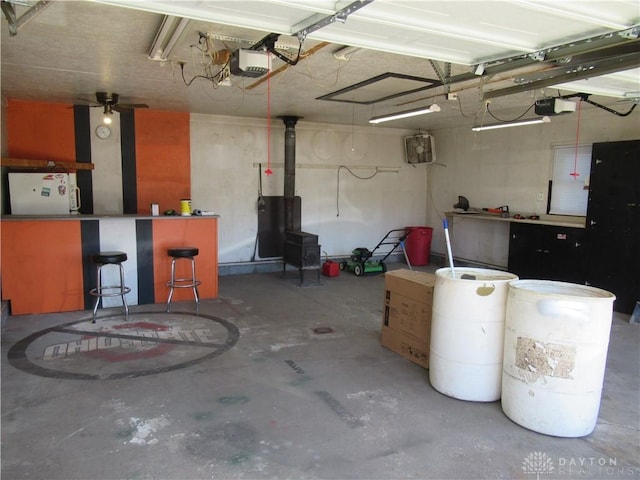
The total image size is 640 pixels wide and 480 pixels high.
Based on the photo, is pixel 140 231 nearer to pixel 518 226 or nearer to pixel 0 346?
pixel 0 346

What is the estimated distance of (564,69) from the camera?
8.82ft

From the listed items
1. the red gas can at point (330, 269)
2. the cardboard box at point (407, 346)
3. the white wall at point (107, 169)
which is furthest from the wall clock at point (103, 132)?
the cardboard box at point (407, 346)

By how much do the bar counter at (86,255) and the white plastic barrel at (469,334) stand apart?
146 inches

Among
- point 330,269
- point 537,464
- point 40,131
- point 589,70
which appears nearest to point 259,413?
point 537,464

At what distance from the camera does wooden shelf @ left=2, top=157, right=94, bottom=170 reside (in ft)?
18.4

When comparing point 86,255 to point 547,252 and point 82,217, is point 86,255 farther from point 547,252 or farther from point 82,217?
point 547,252

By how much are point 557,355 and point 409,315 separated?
4.58ft

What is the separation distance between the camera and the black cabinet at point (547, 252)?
20.2 ft

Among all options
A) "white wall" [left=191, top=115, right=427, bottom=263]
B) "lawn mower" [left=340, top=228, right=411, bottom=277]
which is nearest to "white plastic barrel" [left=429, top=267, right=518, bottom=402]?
"lawn mower" [left=340, top=228, right=411, bottom=277]

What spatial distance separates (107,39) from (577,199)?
6.39 meters

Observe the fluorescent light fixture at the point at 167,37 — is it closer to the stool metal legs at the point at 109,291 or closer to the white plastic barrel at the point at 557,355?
the stool metal legs at the point at 109,291

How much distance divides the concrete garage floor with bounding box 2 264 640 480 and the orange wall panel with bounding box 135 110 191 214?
2.74m

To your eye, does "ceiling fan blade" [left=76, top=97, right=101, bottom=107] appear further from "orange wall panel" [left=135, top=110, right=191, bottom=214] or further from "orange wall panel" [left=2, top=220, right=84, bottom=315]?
"orange wall panel" [left=2, top=220, right=84, bottom=315]

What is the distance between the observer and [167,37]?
132 inches
